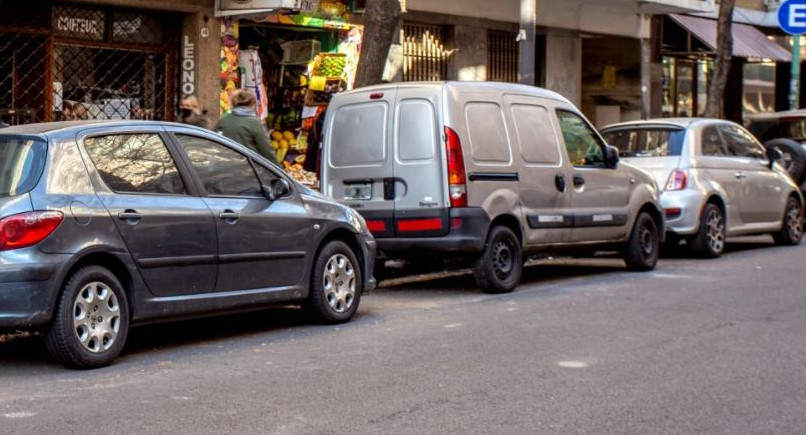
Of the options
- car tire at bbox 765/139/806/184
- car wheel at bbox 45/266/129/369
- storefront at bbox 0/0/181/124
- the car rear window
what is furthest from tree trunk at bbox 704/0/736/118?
the car rear window

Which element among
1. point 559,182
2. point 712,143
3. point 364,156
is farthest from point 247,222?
point 712,143

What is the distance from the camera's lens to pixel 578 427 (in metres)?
6.29

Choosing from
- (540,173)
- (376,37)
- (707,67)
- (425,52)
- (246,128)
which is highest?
(707,67)

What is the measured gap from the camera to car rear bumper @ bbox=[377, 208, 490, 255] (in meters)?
11.4

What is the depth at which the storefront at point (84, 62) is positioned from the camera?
15406 mm

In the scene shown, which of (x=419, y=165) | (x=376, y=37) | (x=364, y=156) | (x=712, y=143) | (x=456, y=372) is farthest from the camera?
(x=712, y=143)

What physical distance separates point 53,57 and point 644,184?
7.24m

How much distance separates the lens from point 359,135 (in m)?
12.0

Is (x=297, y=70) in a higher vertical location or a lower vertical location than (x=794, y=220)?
higher

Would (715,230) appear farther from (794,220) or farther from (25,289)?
(25,289)

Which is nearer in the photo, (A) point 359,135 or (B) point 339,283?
(B) point 339,283

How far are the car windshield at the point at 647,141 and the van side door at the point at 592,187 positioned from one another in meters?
1.91

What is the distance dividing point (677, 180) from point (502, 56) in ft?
28.8

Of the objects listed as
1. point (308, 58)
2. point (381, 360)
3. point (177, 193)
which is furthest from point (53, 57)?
point (381, 360)
